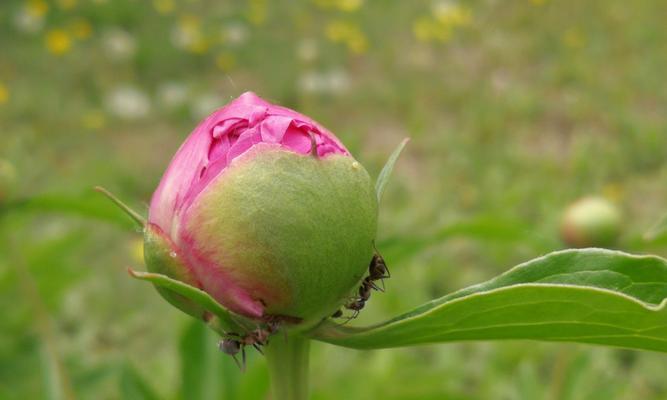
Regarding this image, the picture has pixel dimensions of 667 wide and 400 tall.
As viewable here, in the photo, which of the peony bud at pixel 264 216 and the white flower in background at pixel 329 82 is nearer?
the peony bud at pixel 264 216

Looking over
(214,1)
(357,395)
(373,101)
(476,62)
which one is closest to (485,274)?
(357,395)

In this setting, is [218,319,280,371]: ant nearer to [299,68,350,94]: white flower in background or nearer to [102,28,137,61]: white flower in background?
[299,68,350,94]: white flower in background

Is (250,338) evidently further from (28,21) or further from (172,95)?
(28,21)

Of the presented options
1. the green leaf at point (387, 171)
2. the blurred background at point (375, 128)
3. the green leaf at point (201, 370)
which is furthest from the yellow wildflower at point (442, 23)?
the green leaf at point (387, 171)

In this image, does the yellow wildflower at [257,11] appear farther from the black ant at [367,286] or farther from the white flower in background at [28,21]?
the black ant at [367,286]

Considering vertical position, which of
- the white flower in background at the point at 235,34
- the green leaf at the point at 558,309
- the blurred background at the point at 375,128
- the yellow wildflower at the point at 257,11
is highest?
the yellow wildflower at the point at 257,11

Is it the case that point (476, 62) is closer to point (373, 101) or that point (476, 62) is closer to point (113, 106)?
point (373, 101)

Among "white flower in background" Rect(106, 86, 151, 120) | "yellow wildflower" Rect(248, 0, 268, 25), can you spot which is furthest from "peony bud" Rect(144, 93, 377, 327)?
"yellow wildflower" Rect(248, 0, 268, 25)
